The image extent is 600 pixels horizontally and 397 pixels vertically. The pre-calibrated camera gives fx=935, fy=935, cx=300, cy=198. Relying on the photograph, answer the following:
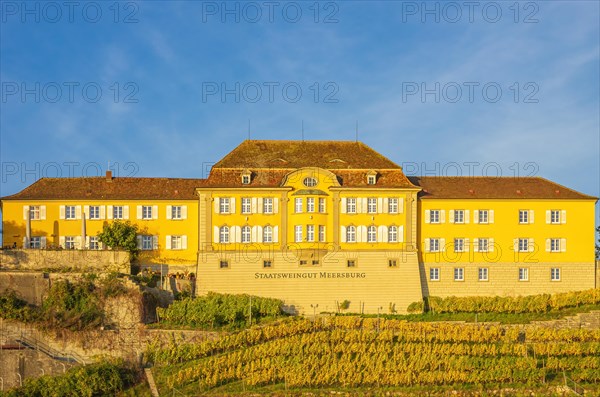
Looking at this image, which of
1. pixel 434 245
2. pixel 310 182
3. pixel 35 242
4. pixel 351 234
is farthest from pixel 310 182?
pixel 35 242

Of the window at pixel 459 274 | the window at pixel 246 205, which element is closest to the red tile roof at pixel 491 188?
the window at pixel 459 274

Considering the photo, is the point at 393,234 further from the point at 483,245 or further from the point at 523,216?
the point at 523,216

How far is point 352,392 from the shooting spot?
4150cm

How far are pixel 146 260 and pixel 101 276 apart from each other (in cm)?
712

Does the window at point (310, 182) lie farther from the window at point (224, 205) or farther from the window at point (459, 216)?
the window at point (459, 216)

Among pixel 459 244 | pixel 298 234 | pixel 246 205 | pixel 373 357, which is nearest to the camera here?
pixel 373 357

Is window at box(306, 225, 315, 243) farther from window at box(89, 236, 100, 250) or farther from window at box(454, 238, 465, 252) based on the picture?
window at box(89, 236, 100, 250)

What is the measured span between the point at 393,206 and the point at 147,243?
15.1 metres

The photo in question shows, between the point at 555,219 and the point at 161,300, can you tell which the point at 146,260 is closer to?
the point at 161,300

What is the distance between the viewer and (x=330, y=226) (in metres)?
55.7

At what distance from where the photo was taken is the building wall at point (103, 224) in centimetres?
5650

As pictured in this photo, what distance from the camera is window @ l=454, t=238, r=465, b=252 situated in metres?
57.2

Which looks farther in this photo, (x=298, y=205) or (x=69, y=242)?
(x=69, y=242)

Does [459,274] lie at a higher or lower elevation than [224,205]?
lower
